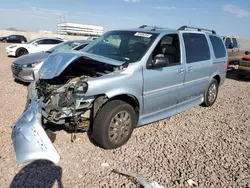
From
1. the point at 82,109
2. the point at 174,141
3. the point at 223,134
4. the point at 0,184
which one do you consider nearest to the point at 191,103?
the point at 223,134

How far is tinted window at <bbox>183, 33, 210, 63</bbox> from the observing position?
4.85 metres

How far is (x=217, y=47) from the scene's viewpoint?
19.9 ft

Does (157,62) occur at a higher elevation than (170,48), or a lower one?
lower

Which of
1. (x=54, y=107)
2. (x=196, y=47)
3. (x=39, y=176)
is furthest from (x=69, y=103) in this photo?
(x=196, y=47)

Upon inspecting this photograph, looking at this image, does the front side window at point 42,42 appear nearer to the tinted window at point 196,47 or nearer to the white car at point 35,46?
the white car at point 35,46

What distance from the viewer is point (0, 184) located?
280cm

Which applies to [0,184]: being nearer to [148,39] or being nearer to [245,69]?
[148,39]

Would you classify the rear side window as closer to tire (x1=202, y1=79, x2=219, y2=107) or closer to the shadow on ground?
tire (x1=202, y1=79, x2=219, y2=107)

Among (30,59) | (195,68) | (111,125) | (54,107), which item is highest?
(195,68)

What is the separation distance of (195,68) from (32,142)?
11.8 feet

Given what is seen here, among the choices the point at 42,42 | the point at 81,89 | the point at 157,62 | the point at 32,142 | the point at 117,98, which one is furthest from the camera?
the point at 42,42

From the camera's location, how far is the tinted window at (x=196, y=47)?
485 cm

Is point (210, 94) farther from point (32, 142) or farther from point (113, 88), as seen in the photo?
point (32, 142)

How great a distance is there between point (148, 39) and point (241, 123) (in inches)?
Answer: 113
